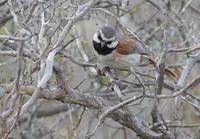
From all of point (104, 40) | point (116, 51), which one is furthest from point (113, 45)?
point (104, 40)

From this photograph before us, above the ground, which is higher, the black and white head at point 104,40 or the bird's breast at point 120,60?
the black and white head at point 104,40

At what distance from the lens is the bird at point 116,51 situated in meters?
4.90

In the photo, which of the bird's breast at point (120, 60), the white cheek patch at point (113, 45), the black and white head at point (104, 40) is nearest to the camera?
the black and white head at point (104, 40)

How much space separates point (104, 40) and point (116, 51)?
0.35 meters

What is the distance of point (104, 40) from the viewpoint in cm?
492

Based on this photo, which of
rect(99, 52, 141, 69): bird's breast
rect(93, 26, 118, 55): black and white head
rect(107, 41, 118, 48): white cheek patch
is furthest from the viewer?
rect(107, 41, 118, 48): white cheek patch

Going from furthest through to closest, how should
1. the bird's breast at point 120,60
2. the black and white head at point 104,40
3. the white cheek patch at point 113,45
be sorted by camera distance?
the white cheek patch at point 113,45 → the bird's breast at point 120,60 → the black and white head at point 104,40

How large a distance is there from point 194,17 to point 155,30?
51cm

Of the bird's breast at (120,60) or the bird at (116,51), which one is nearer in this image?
the bird at (116,51)

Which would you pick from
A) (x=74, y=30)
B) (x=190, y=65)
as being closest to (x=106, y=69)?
(x=74, y=30)

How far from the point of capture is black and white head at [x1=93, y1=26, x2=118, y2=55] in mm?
4841

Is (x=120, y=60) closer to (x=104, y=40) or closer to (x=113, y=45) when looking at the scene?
(x=113, y=45)

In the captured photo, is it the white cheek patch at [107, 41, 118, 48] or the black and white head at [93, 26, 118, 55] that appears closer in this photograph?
the black and white head at [93, 26, 118, 55]

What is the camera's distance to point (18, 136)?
5105mm
